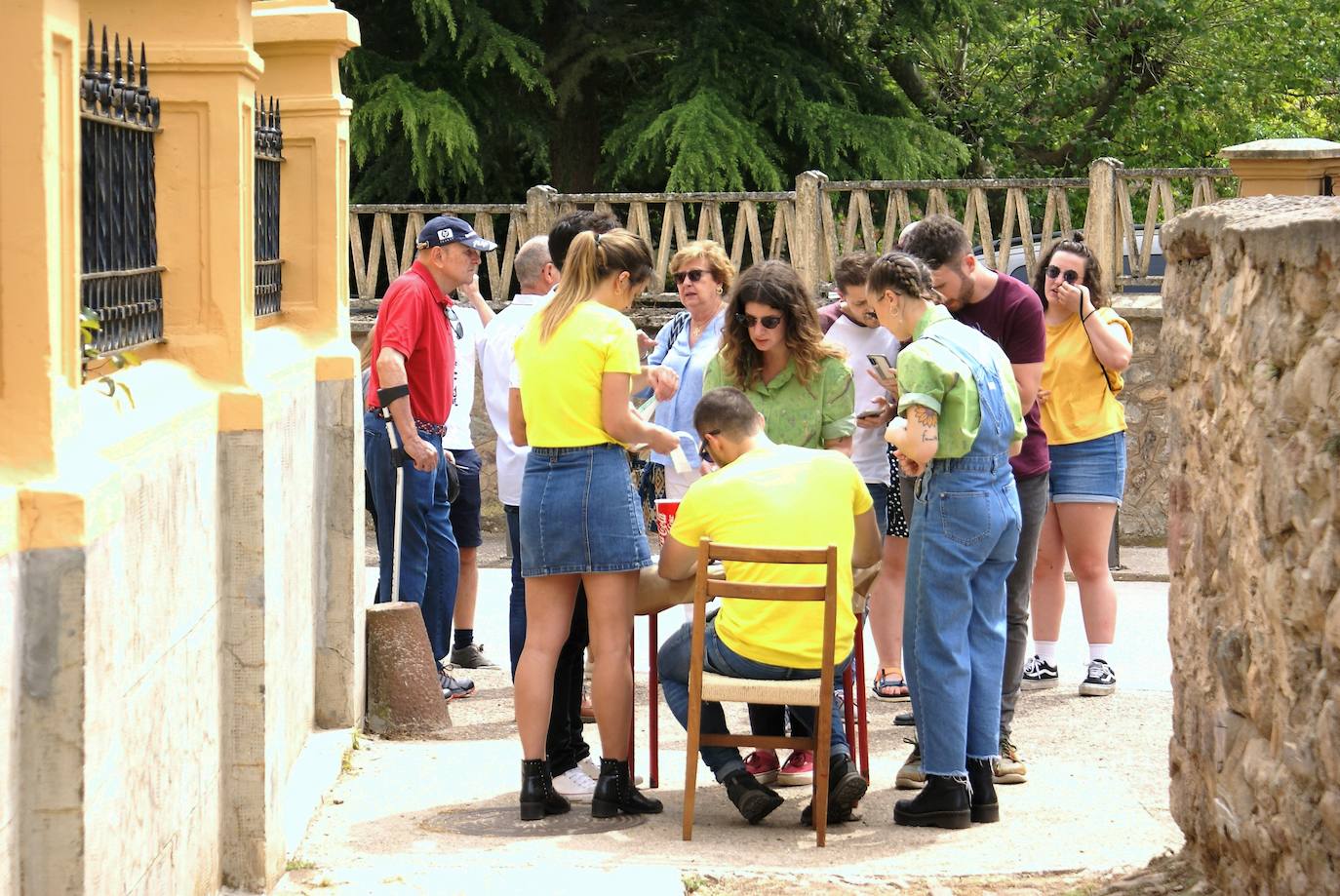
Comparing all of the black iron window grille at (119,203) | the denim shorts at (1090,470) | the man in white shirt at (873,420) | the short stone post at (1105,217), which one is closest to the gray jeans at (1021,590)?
the man in white shirt at (873,420)

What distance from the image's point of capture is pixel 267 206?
580cm

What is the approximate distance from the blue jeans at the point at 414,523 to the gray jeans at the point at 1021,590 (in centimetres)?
224

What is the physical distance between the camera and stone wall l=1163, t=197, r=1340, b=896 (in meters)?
3.24

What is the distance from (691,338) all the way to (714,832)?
2024 mm

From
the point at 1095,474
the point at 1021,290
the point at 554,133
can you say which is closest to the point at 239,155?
the point at 1021,290

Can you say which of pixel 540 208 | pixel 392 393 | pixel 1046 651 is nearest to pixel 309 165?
pixel 392 393

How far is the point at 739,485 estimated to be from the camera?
4938mm

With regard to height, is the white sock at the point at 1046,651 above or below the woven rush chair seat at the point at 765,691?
below

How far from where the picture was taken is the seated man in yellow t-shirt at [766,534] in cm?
493

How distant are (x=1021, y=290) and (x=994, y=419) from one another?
1.15 m

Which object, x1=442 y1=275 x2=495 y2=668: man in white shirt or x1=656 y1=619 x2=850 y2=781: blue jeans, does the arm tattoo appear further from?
x1=442 y1=275 x2=495 y2=668: man in white shirt

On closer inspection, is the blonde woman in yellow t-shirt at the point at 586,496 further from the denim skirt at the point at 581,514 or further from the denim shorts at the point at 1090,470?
the denim shorts at the point at 1090,470

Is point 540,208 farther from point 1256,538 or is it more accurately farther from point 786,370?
point 1256,538

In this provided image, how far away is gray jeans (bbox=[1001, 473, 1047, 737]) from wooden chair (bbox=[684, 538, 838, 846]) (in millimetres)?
1146
